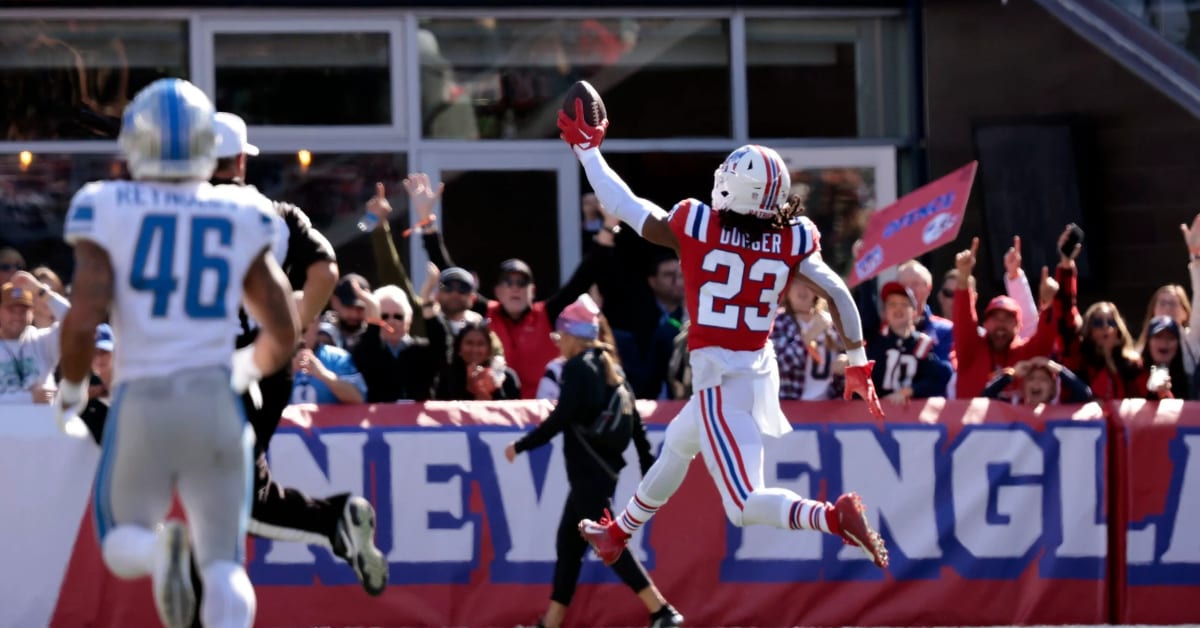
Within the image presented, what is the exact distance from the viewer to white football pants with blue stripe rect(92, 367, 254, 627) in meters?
6.02

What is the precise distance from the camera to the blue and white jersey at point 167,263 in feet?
19.7

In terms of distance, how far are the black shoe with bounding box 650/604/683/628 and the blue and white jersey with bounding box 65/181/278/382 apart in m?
3.91

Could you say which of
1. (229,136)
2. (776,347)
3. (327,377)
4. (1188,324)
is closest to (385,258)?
(327,377)

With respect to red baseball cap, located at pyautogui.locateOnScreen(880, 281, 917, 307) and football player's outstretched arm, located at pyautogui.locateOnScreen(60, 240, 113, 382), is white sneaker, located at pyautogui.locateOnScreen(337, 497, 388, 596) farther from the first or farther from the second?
red baseball cap, located at pyautogui.locateOnScreen(880, 281, 917, 307)

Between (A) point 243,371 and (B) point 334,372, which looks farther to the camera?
(B) point 334,372

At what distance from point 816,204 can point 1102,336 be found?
14.1ft

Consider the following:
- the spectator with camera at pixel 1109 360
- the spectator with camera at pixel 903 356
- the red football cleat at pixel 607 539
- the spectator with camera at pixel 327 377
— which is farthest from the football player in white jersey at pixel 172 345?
the spectator with camera at pixel 1109 360

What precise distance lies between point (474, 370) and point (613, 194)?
100 inches

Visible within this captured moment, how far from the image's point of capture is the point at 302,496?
293 inches

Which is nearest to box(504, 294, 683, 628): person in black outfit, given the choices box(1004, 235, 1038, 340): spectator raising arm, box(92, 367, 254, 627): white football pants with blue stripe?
box(1004, 235, 1038, 340): spectator raising arm

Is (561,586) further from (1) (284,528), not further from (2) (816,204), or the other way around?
(2) (816,204)

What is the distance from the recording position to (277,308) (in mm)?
6238

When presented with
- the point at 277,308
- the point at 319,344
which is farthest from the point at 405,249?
the point at 277,308

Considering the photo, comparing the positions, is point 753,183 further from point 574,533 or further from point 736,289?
point 574,533
